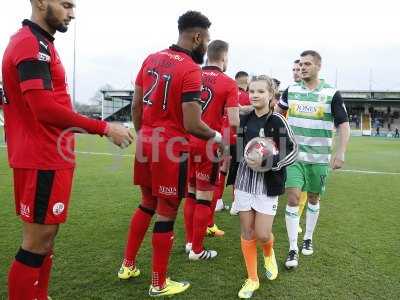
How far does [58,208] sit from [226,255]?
2.33 meters

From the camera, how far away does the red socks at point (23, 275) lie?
8.70 feet

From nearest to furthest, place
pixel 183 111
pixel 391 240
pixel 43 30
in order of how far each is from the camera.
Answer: pixel 43 30, pixel 183 111, pixel 391 240

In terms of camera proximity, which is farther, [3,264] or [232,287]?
[3,264]

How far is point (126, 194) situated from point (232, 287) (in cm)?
437

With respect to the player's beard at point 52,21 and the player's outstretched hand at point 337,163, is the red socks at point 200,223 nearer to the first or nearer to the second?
the player's outstretched hand at point 337,163

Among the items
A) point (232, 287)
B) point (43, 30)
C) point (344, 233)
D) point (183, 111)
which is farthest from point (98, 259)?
point (344, 233)

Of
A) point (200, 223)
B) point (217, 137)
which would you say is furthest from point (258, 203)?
point (200, 223)

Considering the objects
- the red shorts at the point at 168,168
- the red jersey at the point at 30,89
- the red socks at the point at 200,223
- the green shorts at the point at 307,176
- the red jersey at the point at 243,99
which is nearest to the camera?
the red jersey at the point at 30,89

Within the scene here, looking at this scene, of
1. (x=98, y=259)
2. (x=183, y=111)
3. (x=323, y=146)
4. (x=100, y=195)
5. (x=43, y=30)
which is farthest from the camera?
(x=100, y=195)

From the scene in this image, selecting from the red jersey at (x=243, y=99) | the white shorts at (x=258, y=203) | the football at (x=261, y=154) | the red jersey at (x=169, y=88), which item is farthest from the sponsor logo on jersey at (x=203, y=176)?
the red jersey at (x=243, y=99)

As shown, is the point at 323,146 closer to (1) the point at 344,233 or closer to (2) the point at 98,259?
(1) the point at 344,233

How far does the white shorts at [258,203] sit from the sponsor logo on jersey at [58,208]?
1.63m

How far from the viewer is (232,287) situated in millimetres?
3643

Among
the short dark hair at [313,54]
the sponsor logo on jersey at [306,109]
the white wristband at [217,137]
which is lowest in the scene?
the white wristband at [217,137]
